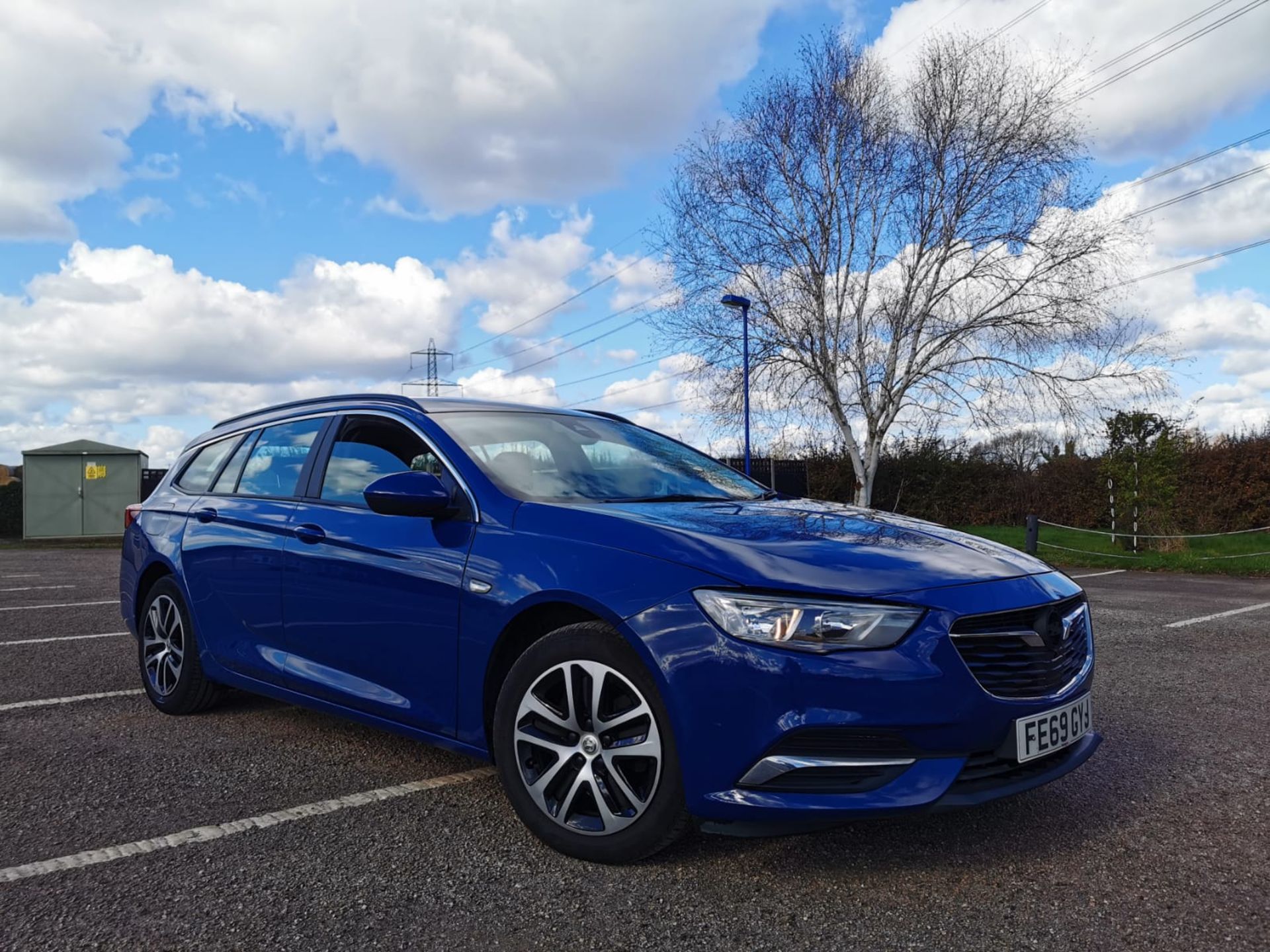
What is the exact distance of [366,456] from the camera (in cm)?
394

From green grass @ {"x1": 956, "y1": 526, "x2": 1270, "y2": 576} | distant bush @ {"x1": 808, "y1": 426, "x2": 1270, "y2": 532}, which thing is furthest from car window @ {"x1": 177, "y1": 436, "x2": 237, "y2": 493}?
distant bush @ {"x1": 808, "y1": 426, "x2": 1270, "y2": 532}

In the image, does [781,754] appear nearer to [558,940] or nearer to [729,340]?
[558,940]

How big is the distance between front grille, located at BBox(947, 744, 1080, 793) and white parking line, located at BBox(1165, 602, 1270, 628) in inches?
242

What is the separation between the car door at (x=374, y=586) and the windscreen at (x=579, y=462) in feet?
0.59

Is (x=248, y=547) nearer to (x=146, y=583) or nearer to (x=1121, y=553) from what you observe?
(x=146, y=583)

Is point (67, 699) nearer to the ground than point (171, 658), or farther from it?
nearer to the ground

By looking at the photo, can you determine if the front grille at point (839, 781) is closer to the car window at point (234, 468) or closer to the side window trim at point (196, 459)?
the car window at point (234, 468)

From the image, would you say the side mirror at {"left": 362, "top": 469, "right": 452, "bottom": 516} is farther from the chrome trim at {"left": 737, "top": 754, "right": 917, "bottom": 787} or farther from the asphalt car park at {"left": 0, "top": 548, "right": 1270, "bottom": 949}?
the chrome trim at {"left": 737, "top": 754, "right": 917, "bottom": 787}

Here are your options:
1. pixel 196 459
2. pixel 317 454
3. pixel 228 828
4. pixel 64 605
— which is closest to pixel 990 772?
pixel 228 828

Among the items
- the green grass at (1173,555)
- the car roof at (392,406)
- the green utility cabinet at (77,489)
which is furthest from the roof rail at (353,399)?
the green utility cabinet at (77,489)

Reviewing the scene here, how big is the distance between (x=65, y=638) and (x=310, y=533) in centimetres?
469

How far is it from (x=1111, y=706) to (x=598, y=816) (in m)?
3.26

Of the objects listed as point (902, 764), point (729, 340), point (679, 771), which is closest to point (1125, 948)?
point (902, 764)

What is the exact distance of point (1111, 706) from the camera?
4930 millimetres
